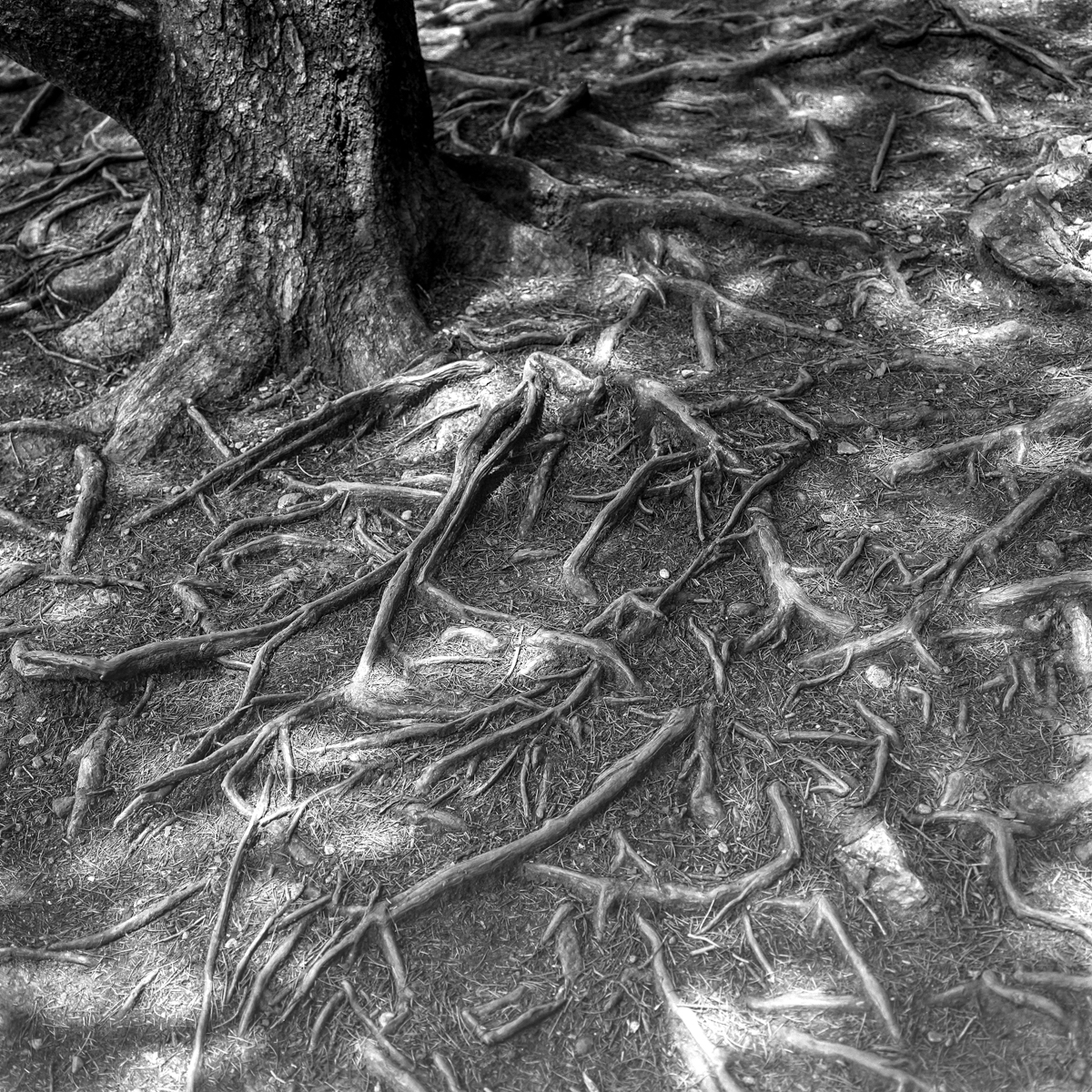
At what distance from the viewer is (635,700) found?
384cm

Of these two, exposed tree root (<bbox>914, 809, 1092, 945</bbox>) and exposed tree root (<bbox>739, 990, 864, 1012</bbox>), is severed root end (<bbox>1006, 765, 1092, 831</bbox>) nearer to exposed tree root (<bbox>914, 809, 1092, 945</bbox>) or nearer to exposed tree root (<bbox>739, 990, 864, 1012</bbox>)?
exposed tree root (<bbox>914, 809, 1092, 945</bbox>)

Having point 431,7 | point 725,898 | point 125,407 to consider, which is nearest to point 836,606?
point 725,898

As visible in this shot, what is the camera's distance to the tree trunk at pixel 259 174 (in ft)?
15.6

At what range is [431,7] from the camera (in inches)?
349

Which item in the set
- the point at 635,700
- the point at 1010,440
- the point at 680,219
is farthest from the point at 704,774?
the point at 680,219

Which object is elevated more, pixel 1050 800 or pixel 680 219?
pixel 680 219

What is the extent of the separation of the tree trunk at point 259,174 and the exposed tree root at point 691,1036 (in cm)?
303

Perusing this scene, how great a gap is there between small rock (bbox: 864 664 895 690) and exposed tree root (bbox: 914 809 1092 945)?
51cm

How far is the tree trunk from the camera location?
477 centimetres

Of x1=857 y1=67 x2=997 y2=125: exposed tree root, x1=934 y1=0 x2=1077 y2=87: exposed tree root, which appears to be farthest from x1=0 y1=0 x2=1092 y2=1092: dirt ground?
x1=934 y1=0 x2=1077 y2=87: exposed tree root

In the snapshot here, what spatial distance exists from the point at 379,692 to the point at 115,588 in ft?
4.22

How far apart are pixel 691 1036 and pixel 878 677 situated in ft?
4.62

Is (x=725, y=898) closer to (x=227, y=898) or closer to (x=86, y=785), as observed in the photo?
(x=227, y=898)

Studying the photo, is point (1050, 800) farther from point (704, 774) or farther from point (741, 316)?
point (741, 316)
